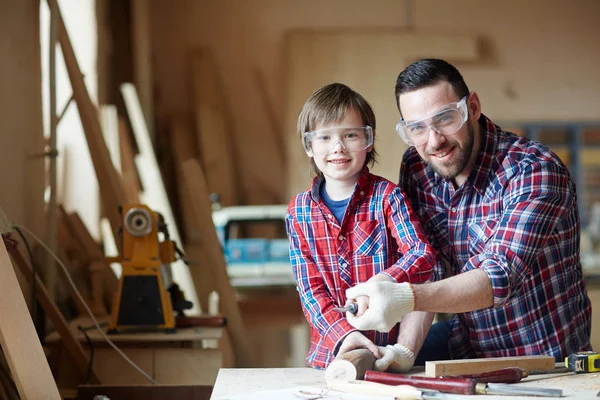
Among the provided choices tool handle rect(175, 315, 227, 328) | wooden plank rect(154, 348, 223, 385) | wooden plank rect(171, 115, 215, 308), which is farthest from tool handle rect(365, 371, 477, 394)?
wooden plank rect(171, 115, 215, 308)

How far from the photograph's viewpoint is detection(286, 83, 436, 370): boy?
2246 mm

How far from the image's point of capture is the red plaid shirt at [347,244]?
223 centimetres

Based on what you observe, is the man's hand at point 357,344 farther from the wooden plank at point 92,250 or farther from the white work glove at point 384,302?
the wooden plank at point 92,250

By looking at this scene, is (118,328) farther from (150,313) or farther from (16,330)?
(16,330)

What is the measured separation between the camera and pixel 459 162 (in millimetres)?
→ 2246

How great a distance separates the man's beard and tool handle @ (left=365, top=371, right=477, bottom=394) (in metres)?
0.71

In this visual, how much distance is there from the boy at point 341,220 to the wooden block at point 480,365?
0.36 m

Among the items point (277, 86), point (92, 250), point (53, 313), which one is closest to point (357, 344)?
point (53, 313)

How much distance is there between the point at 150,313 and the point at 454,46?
4292 mm

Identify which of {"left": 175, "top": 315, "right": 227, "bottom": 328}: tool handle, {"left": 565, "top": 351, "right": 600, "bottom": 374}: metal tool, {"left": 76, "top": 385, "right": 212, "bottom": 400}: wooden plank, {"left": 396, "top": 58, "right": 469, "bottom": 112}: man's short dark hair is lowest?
{"left": 76, "top": 385, "right": 212, "bottom": 400}: wooden plank

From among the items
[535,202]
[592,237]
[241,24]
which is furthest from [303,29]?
[535,202]

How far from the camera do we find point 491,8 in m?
6.87

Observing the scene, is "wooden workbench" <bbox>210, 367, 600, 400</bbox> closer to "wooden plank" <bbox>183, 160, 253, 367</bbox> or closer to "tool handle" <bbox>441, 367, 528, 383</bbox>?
"tool handle" <bbox>441, 367, 528, 383</bbox>

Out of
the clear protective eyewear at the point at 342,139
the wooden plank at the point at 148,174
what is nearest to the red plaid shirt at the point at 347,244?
the clear protective eyewear at the point at 342,139
